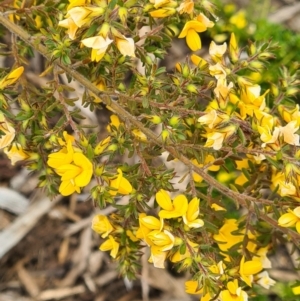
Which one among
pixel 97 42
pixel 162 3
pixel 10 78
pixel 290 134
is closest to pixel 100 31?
pixel 97 42

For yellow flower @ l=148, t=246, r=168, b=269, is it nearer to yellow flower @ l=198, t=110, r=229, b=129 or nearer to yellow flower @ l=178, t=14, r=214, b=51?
yellow flower @ l=198, t=110, r=229, b=129

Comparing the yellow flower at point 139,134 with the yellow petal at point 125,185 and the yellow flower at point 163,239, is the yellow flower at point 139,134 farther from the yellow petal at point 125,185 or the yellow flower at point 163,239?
the yellow flower at point 163,239

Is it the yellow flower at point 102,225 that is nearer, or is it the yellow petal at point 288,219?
the yellow petal at point 288,219

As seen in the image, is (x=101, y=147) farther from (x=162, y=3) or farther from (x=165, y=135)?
(x=162, y=3)

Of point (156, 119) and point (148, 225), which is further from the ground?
point (156, 119)

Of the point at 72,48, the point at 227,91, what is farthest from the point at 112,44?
the point at 227,91

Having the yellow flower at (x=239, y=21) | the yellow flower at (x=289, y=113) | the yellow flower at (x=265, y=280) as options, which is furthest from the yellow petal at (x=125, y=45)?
the yellow flower at (x=239, y=21)

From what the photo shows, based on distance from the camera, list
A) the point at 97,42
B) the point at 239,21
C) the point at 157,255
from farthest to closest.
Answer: the point at 239,21 → the point at 157,255 → the point at 97,42
